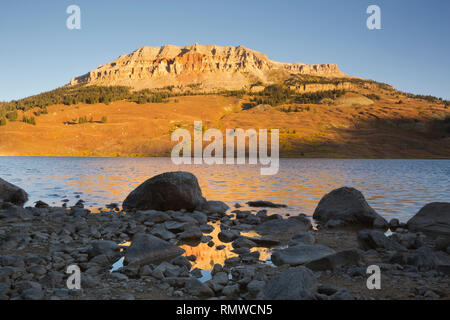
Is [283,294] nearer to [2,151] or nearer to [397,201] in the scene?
[397,201]

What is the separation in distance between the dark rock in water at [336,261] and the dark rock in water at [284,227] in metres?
4.95

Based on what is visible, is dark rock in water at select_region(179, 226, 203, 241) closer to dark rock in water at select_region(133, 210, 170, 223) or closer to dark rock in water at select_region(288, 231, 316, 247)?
dark rock in water at select_region(133, 210, 170, 223)

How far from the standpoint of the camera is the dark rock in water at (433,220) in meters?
15.1

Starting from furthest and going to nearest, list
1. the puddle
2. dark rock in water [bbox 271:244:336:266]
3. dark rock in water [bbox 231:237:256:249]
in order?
dark rock in water [bbox 231:237:256:249], dark rock in water [bbox 271:244:336:266], the puddle

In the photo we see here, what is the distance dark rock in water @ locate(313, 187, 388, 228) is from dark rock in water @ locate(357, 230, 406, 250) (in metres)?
4.46

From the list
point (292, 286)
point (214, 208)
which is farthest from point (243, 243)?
point (214, 208)

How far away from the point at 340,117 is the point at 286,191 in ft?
540

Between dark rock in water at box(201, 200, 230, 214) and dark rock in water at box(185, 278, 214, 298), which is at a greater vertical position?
dark rock in water at box(185, 278, 214, 298)

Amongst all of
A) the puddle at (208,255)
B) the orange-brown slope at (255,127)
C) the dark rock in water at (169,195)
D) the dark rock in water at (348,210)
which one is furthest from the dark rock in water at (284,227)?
the orange-brown slope at (255,127)

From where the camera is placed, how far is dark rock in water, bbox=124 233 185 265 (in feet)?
34.0

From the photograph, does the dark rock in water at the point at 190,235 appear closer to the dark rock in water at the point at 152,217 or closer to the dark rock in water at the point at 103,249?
the dark rock in water at the point at 103,249

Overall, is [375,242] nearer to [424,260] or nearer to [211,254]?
[424,260]

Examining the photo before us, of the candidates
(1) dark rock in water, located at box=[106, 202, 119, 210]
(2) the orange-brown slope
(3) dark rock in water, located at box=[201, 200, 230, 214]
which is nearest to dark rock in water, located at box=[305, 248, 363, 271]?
(3) dark rock in water, located at box=[201, 200, 230, 214]

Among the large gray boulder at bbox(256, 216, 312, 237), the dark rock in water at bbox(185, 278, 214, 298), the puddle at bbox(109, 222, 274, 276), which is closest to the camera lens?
the dark rock in water at bbox(185, 278, 214, 298)
